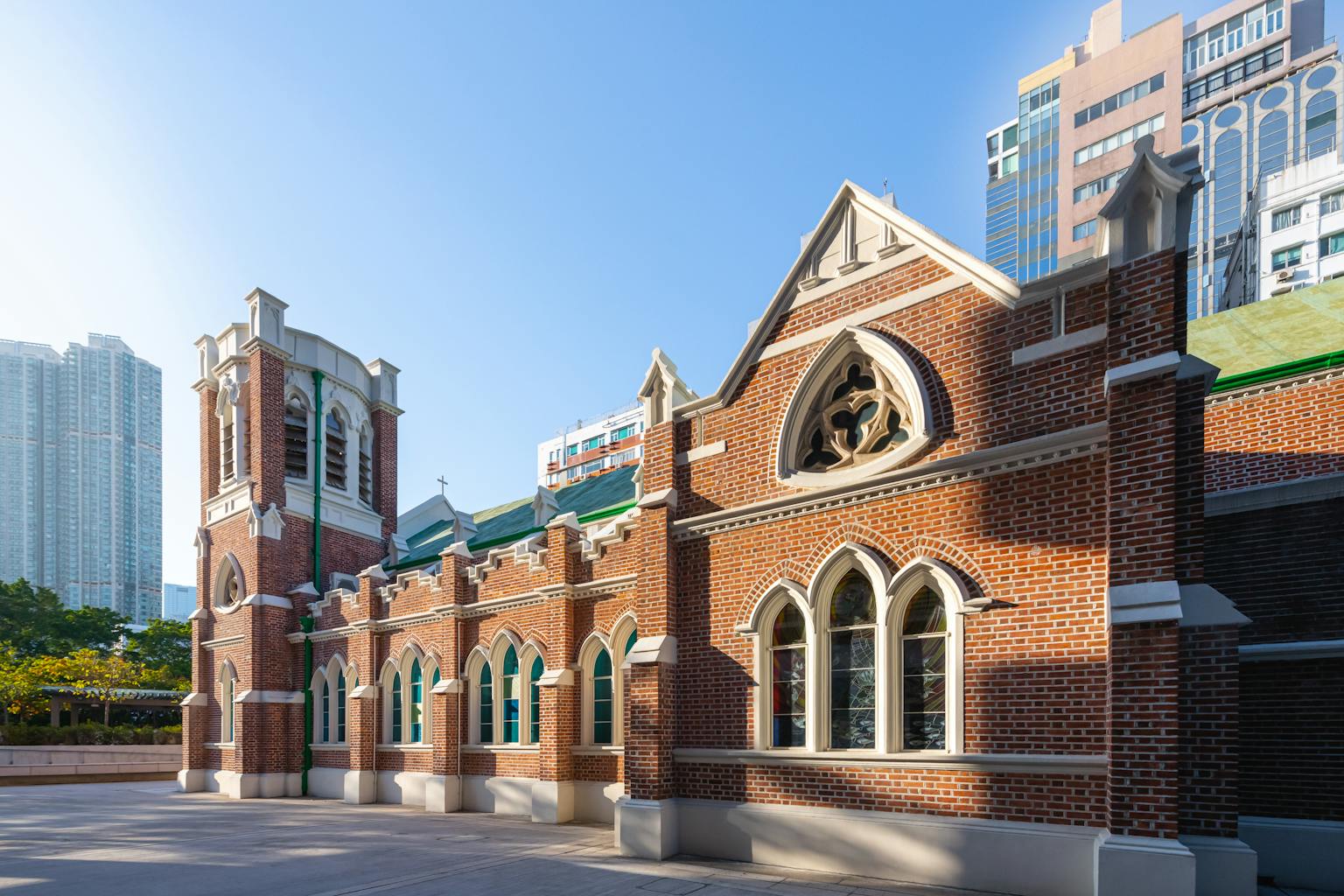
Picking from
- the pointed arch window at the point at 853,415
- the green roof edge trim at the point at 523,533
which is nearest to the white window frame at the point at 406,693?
the green roof edge trim at the point at 523,533

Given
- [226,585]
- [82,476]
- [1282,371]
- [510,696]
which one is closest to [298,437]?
[226,585]

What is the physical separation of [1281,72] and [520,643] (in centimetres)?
7159

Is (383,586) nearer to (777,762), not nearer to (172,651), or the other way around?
(777,762)

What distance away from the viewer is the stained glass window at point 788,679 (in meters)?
10.7

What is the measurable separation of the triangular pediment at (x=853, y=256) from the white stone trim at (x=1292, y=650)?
527 centimetres

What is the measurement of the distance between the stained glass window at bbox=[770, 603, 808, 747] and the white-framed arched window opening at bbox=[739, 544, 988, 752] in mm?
12

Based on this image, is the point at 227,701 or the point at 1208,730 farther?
the point at 227,701

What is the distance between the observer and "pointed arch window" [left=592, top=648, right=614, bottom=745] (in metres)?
15.7

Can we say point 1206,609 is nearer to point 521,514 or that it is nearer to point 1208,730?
point 1208,730

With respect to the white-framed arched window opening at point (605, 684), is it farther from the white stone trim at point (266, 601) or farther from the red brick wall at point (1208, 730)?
the white stone trim at point (266, 601)

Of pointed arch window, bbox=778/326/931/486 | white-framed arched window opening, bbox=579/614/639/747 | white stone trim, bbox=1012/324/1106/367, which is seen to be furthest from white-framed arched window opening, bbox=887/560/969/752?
white-framed arched window opening, bbox=579/614/639/747

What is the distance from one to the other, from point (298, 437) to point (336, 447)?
1.31 m

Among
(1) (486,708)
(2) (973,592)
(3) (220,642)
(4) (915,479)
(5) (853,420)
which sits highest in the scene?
(5) (853,420)

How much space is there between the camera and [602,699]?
15828mm
